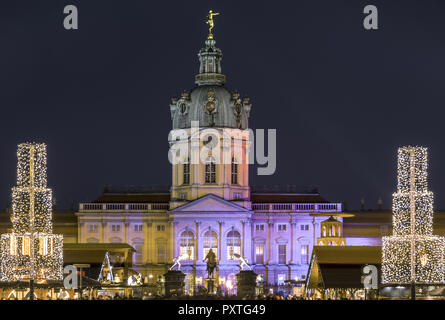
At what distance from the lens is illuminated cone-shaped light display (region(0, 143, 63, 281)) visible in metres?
110

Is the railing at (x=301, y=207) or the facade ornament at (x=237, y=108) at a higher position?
the facade ornament at (x=237, y=108)

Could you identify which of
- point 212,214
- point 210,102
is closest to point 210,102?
point 210,102

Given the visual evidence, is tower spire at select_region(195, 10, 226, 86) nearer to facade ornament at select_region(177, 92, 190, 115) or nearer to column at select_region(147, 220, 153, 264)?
facade ornament at select_region(177, 92, 190, 115)

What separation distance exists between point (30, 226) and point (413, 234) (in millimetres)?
28194

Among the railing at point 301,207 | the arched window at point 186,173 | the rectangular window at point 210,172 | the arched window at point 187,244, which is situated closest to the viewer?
the arched window at point 187,244

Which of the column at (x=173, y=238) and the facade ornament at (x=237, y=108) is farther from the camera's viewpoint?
the facade ornament at (x=237, y=108)

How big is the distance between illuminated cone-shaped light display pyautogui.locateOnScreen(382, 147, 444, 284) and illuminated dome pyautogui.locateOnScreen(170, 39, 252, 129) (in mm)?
47736

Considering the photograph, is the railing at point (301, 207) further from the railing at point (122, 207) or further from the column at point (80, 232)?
the column at point (80, 232)

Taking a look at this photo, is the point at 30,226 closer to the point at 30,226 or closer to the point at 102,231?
the point at 30,226

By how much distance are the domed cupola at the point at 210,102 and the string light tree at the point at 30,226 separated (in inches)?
1808

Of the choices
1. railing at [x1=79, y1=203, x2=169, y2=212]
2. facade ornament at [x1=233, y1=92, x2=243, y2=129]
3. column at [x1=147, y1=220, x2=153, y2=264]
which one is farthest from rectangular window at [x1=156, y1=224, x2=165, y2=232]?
facade ornament at [x1=233, y1=92, x2=243, y2=129]

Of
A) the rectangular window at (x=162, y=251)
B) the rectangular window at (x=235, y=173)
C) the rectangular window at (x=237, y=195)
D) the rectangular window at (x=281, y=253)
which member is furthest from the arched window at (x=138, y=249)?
the rectangular window at (x=281, y=253)

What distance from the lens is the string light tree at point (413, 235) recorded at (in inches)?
4299
